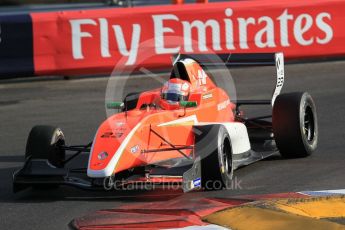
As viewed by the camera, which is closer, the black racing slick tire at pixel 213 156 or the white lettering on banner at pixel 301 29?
the black racing slick tire at pixel 213 156

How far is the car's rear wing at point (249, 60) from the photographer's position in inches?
435

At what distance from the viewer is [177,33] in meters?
17.1

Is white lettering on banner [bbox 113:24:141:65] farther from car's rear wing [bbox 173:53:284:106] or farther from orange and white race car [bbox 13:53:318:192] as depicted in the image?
orange and white race car [bbox 13:53:318:192]

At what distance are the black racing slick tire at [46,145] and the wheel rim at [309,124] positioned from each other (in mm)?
2882

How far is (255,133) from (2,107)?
19.2 ft

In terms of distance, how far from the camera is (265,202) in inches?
202

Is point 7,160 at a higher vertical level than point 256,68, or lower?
lower

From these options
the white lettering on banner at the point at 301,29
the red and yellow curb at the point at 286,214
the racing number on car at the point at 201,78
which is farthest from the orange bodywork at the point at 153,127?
the white lettering on banner at the point at 301,29

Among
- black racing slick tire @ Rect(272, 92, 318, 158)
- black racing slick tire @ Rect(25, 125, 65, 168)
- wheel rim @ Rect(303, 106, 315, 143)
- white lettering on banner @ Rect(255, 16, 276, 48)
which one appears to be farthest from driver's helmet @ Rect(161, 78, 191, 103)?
white lettering on banner @ Rect(255, 16, 276, 48)

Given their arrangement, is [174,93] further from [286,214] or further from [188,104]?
[286,214]

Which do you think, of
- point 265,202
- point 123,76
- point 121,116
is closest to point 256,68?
point 123,76

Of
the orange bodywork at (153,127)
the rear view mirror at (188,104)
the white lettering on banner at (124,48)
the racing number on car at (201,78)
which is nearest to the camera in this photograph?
the orange bodywork at (153,127)

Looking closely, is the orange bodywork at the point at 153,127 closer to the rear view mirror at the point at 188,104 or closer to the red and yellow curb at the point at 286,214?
the rear view mirror at the point at 188,104

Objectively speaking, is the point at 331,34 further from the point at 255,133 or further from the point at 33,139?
the point at 33,139
